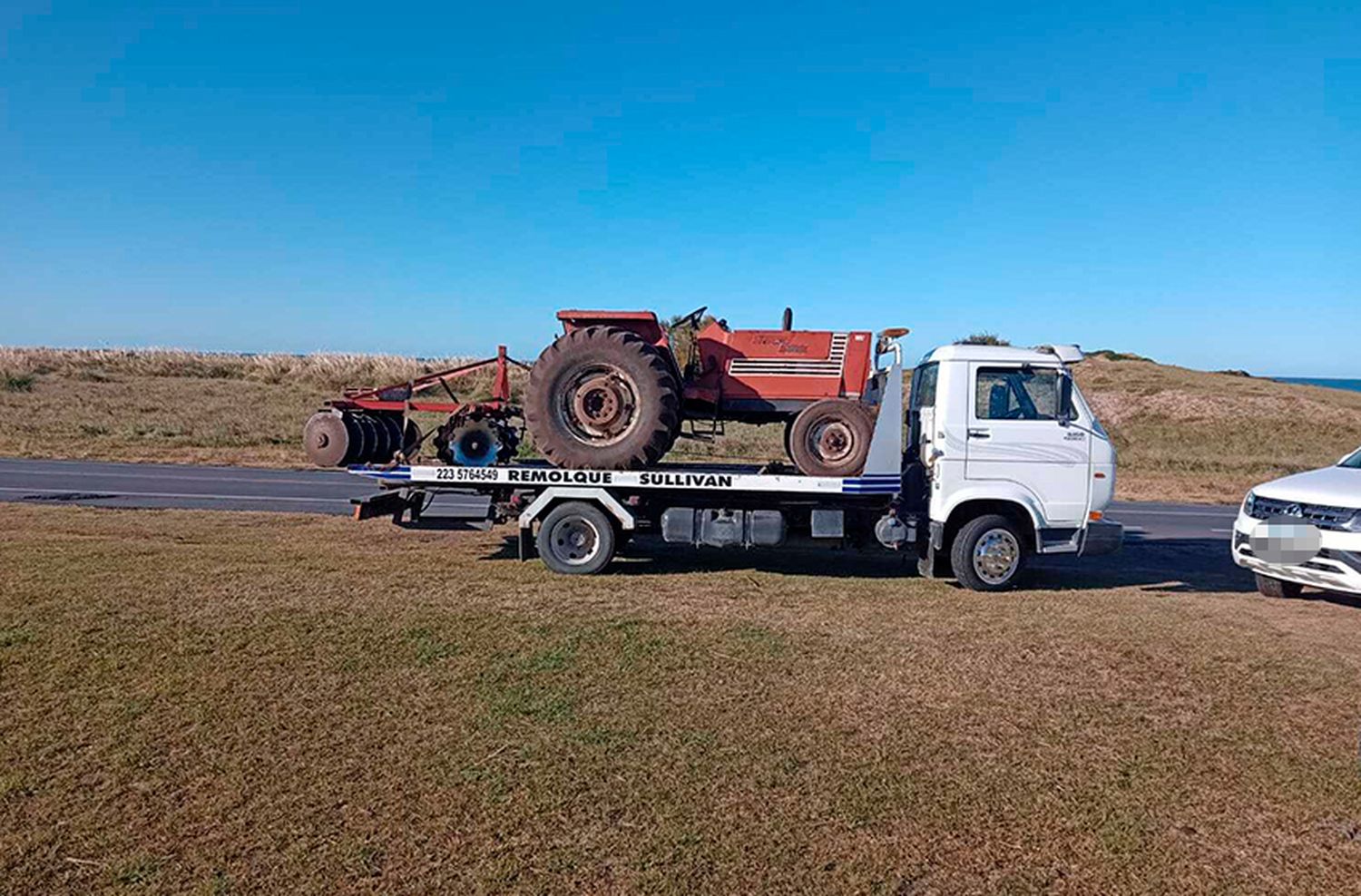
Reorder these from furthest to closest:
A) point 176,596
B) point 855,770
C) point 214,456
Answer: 1. point 214,456
2. point 176,596
3. point 855,770

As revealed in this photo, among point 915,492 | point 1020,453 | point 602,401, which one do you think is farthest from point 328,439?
point 1020,453

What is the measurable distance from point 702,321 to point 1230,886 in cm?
766

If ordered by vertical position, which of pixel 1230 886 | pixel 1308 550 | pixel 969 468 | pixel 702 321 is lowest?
pixel 1230 886

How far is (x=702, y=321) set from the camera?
35.0ft

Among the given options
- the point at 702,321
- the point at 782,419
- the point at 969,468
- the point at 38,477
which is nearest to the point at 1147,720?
the point at 969,468

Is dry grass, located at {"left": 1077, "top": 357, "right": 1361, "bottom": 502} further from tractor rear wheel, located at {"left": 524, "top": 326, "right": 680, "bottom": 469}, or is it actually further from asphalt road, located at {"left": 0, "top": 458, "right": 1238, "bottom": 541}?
tractor rear wheel, located at {"left": 524, "top": 326, "right": 680, "bottom": 469}

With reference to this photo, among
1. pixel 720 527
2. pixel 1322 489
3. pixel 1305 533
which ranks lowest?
pixel 720 527

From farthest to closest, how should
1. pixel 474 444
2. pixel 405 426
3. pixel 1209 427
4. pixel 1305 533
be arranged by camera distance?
pixel 1209 427 < pixel 405 426 < pixel 474 444 < pixel 1305 533

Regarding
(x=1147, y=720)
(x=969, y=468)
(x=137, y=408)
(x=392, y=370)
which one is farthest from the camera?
(x=392, y=370)

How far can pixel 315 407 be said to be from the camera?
3669 centimetres

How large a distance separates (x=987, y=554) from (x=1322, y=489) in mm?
3070

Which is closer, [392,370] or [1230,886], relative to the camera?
[1230,886]

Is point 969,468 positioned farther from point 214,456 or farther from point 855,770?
point 214,456

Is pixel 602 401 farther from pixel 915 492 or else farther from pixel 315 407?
pixel 315 407
